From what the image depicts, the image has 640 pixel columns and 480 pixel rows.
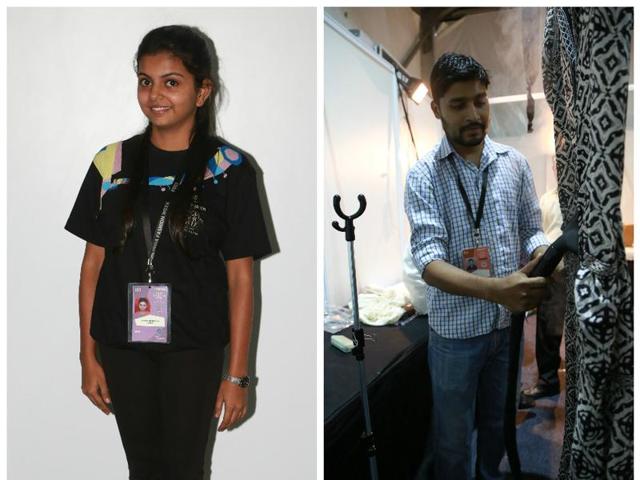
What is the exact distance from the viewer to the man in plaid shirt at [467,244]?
1166 mm

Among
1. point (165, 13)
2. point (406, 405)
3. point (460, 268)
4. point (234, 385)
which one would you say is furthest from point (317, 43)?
point (406, 405)

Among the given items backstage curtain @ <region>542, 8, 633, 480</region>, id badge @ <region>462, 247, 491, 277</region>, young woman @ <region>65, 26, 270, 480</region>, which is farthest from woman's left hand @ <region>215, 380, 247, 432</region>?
backstage curtain @ <region>542, 8, 633, 480</region>

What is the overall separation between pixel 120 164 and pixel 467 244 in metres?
0.88

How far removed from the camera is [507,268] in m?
1.18

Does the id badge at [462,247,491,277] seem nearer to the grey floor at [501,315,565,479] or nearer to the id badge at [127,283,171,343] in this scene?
the grey floor at [501,315,565,479]

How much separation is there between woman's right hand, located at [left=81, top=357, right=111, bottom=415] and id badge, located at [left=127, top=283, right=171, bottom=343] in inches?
7.4

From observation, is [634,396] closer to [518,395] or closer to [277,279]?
[518,395]

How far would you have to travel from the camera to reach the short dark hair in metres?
1.16

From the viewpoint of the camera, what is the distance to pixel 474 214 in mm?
1191

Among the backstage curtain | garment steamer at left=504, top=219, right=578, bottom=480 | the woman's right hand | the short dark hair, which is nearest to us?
the backstage curtain

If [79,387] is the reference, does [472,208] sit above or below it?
above

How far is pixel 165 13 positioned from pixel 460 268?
98cm

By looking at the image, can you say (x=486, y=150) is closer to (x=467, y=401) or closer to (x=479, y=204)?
(x=479, y=204)

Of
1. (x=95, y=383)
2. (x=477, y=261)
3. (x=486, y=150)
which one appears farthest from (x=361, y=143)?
(x=95, y=383)
